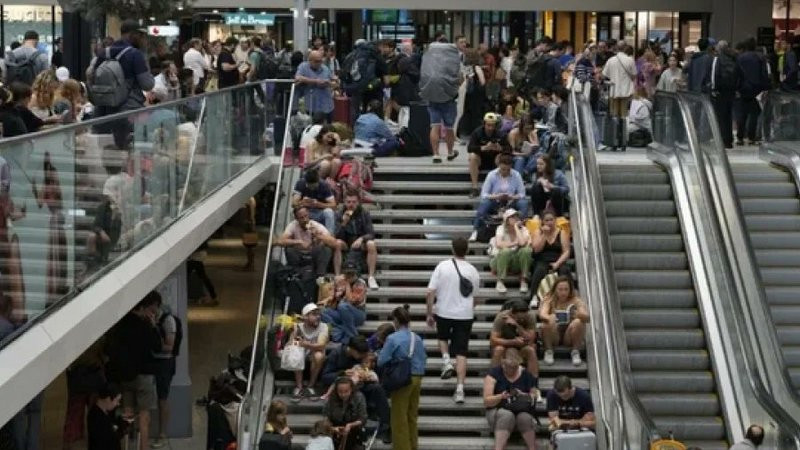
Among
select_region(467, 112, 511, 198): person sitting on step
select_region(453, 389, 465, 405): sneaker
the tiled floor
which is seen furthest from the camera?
select_region(467, 112, 511, 198): person sitting on step

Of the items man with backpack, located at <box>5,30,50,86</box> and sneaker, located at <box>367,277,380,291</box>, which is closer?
sneaker, located at <box>367,277,380,291</box>

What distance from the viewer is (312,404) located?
1895cm

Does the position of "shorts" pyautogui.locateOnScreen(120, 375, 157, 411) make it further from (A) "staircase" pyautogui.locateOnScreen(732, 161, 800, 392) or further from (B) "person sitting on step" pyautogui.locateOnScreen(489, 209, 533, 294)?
(A) "staircase" pyautogui.locateOnScreen(732, 161, 800, 392)

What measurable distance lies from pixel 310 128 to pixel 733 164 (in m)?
5.46

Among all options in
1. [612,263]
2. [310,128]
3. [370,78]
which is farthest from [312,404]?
[370,78]

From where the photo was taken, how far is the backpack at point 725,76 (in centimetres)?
2597

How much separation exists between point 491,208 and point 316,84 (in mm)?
4691

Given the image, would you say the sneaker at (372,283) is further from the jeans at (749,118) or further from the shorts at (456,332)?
the jeans at (749,118)

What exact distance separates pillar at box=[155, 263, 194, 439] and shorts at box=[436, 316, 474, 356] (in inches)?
153

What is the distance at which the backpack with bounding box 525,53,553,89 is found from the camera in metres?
28.8

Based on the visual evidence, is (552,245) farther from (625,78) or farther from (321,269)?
(625,78)

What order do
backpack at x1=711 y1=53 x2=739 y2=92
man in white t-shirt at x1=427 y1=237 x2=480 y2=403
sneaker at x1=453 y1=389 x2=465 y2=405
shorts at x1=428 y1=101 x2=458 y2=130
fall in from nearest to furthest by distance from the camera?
sneaker at x1=453 y1=389 x2=465 y2=405 → man in white t-shirt at x1=427 y1=237 x2=480 y2=403 → shorts at x1=428 y1=101 x2=458 y2=130 → backpack at x1=711 y1=53 x2=739 y2=92

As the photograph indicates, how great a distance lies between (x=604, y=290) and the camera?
722 inches

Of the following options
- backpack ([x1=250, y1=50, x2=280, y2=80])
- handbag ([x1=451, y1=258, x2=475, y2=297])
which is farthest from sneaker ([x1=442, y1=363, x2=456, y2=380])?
backpack ([x1=250, y1=50, x2=280, y2=80])
